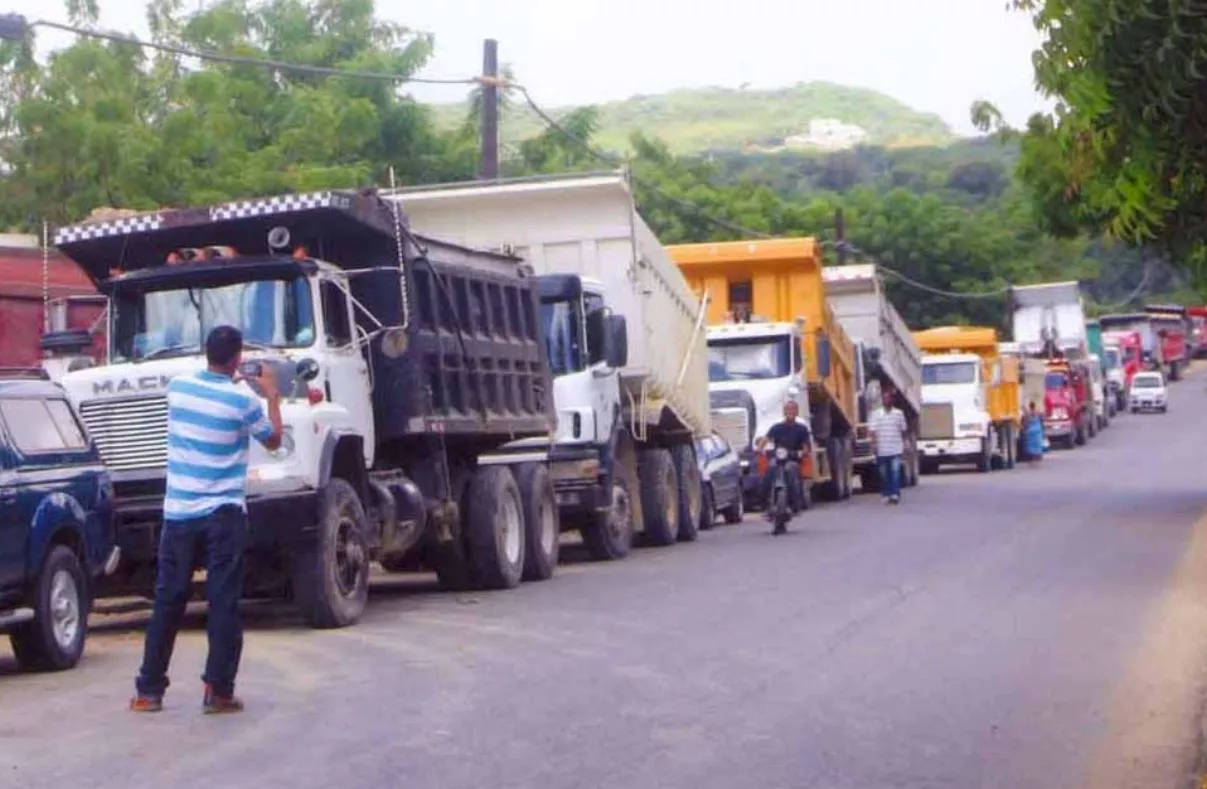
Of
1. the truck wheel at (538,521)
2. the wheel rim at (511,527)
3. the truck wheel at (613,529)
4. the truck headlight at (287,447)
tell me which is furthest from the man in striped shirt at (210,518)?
the truck wheel at (613,529)

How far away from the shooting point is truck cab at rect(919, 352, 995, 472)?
4356cm

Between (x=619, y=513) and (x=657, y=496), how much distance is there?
1272 mm

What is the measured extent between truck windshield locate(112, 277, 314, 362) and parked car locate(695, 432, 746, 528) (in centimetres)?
1131

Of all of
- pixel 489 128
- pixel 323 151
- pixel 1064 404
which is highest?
pixel 323 151

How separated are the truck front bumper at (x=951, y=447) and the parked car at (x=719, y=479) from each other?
1488 centimetres

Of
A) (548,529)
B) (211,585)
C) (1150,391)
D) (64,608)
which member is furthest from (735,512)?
(1150,391)

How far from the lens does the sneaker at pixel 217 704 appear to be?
426 inches

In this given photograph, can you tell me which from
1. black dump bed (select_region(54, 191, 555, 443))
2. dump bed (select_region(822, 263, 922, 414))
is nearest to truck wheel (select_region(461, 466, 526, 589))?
black dump bed (select_region(54, 191, 555, 443))

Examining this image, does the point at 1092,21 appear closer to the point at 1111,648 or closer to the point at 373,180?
the point at 1111,648

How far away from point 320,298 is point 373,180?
30616 mm

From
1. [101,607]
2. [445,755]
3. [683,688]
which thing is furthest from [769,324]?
[445,755]

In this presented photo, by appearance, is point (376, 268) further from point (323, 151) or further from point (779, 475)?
point (323, 151)

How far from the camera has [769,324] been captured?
3078cm

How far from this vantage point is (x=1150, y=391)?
7619 cm
